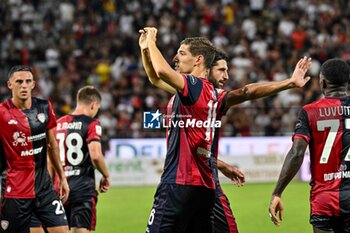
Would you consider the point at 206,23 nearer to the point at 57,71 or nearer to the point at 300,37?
the point at 300,37

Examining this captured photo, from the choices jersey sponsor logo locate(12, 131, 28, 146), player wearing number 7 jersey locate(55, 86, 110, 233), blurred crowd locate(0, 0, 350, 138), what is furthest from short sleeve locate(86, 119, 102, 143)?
blurred crowd locate(0, 0, 350, 138)

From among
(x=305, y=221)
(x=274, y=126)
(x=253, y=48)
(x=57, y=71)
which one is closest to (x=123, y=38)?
(x=57, y=71)

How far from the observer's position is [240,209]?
55.0ft

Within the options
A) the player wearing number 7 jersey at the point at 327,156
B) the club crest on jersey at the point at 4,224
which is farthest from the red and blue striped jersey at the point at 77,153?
the player wearing number 7 jersey at the point at 327,156

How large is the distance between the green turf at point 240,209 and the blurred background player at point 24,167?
4816 millimetres

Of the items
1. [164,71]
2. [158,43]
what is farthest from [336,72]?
[158,43]

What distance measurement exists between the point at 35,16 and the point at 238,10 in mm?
7320

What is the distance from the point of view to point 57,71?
26.7 metres

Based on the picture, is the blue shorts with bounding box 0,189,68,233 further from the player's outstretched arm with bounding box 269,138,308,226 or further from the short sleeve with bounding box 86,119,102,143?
the player's outstretched arm with bounding box 269,138,308,226

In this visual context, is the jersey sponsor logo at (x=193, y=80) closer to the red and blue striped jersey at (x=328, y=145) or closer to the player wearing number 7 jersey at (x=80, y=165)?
the red and blue striped jersey at (x=328, y=145)

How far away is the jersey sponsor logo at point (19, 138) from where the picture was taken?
29.1ft

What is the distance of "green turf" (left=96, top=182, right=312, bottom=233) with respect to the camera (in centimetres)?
1408

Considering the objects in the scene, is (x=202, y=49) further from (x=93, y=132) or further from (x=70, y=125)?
(x=70, y=125)

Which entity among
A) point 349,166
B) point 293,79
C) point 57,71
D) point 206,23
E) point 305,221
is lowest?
point 305,221
